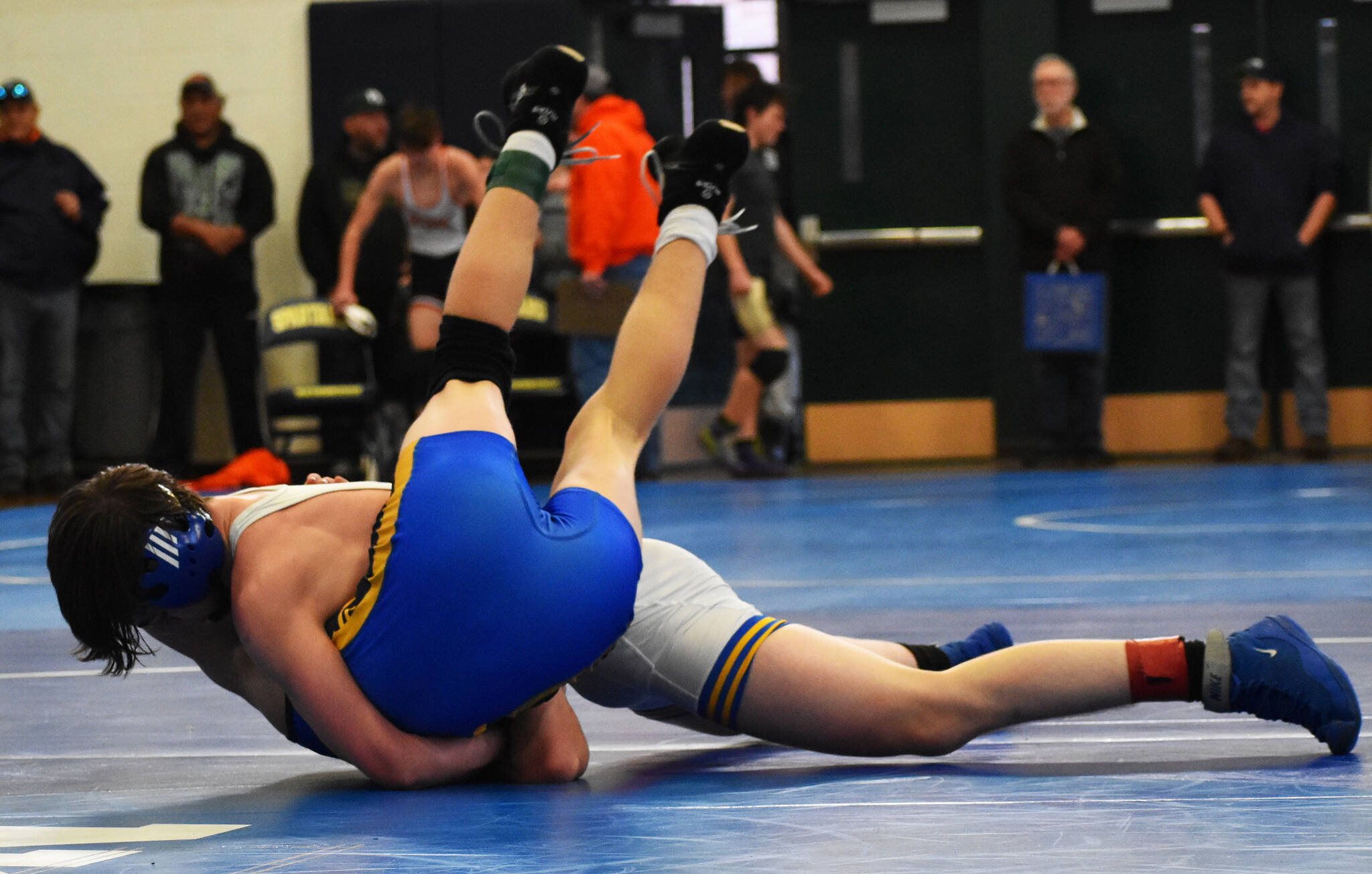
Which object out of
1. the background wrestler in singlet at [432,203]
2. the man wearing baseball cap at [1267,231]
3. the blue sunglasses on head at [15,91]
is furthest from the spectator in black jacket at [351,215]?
the man wearing baseball cap at [1267,231]

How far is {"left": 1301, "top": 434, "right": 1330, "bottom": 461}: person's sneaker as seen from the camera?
29.5ft

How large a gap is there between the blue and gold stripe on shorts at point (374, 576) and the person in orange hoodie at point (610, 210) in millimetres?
5639

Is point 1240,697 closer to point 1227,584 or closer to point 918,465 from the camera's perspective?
point 1227,584

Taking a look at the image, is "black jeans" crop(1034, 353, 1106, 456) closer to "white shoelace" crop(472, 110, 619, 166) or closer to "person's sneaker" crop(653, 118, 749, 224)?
"white shoelace" crop(472, 110, 619, 166)

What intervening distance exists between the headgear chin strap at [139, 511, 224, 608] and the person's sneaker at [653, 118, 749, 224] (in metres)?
1.01

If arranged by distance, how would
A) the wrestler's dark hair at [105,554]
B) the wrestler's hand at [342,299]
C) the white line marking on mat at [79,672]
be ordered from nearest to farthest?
the wrestler's dark hair at [105,554] < the white line marking on mat at [79,672] < the wrestler's hand at [342,299]

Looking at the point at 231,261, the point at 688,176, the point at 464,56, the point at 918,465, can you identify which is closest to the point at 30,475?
the point at 231,261

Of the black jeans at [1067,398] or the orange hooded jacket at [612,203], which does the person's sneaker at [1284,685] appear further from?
the black jeans at [1067,398]

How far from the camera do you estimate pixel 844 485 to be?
816 centimetres

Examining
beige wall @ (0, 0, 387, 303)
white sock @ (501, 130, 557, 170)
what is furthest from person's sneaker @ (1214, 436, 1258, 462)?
white sock @ (501, 130, 557, 170)

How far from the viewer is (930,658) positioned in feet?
8.78

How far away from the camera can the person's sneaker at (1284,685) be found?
89.6 inches

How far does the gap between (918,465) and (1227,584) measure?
5.65 metres

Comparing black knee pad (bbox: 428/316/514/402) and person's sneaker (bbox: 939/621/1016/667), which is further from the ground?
black knee pad (bbox: 428/316/514/402)
